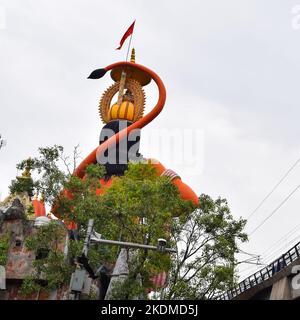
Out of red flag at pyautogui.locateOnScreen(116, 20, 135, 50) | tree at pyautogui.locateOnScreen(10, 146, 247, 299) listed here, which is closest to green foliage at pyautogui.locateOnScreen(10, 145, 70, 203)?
tree at pyautogui.locateOnScreen(10, 146, 247, 299)

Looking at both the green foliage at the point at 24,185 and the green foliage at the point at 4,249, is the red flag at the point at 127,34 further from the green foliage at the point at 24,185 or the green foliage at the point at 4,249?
the green foliage at the point at 24,185

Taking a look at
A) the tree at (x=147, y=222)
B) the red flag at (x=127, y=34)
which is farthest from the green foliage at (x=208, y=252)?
the red flag at (x=127, y=34)

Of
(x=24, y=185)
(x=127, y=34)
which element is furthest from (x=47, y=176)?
(x=127, y=34)

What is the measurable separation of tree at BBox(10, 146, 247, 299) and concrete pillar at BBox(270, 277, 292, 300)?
2.00 meters

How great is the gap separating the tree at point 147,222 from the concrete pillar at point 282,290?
6.58ft

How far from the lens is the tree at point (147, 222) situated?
897 inches

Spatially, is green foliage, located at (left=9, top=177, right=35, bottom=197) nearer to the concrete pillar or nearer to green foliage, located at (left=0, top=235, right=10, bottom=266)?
green foliage, located at (left=0, top=235, right=10, bottom=266)

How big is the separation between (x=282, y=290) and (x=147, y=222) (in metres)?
6.22

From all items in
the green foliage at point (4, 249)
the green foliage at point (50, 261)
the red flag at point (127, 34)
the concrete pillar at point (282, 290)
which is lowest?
the concrete pillar at point (282, 290)

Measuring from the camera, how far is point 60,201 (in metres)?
25.8

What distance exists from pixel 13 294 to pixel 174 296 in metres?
10.3
